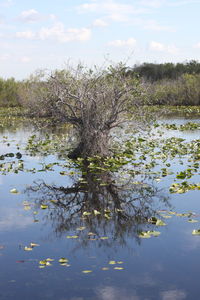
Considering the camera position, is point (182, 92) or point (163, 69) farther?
point (163, 69)

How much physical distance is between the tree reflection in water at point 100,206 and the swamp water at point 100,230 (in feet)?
0.05

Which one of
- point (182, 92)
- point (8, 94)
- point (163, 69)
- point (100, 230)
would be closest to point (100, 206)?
point (100, 230)

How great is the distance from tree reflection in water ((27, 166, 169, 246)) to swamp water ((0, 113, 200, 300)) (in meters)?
0.02

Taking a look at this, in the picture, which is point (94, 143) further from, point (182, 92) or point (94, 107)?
point (182, 92)

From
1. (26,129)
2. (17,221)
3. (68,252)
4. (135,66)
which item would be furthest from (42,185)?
(135,66)

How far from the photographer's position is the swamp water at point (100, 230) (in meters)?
5.05

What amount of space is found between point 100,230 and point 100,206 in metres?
1.36

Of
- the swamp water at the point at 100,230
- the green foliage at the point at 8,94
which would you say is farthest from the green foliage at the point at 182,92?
the swamp water at the point at 100,230

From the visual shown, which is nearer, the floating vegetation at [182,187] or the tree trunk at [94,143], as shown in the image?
the floating vegetation at [182,187]

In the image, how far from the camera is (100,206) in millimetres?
8164

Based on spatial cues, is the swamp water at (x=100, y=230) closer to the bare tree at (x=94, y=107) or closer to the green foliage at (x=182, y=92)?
the bare tree at (x=94, y=107)

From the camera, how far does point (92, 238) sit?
21.3 feet

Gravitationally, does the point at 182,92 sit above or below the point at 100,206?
above

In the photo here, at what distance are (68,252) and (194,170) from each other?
19.7 ft
